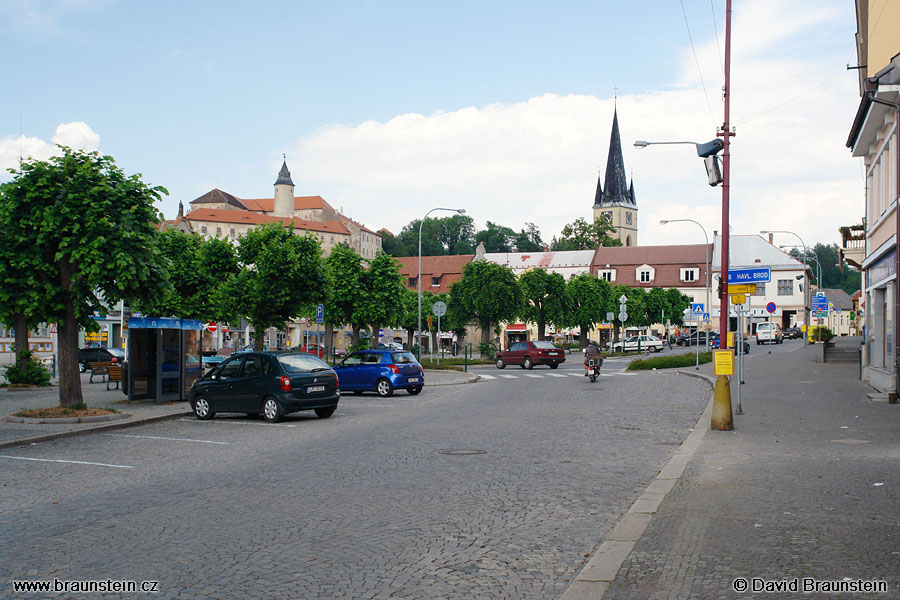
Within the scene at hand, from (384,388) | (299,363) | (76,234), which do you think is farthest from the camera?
(384,388)

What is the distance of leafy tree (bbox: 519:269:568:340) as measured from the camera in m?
76.6

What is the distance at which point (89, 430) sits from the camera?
52.6ft

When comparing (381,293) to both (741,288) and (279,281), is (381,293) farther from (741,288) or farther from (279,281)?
(741,288)

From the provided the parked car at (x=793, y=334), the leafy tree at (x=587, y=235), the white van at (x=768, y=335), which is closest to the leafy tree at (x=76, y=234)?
Answer: the white van at (x=768, y=335)

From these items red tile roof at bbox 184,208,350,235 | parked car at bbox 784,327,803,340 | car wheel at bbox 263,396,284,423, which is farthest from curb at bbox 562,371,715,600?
red tile roof at bbox 184,208,350,235

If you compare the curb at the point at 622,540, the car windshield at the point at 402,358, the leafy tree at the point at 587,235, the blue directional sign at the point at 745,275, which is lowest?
the curb at the point at 622,540

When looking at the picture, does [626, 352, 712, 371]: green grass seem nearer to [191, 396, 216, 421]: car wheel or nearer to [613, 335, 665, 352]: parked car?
[191, 396, 216, 421]: car wheel

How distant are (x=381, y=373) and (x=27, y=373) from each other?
42.1 feet

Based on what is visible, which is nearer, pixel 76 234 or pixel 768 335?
pixel 76 234

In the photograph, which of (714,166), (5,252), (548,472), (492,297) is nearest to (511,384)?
(714,166)

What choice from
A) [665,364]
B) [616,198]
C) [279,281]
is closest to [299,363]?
[279,281]

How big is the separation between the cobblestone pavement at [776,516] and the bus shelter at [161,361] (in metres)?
14.1

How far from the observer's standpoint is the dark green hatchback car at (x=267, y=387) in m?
18.1

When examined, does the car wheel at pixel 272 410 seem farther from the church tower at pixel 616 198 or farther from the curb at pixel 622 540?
the church tower at pixel 616 198
